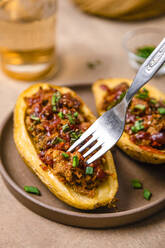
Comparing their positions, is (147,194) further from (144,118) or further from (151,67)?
(151,67)

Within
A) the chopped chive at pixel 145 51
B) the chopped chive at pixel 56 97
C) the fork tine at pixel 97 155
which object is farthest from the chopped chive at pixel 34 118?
the chopped chive at pixel 145 51

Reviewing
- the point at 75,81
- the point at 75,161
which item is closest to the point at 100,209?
the point at 75,161

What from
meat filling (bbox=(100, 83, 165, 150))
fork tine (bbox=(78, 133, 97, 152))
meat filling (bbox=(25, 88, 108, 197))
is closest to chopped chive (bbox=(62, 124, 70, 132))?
meat filling (bbox=(25, 88, 108, 197))

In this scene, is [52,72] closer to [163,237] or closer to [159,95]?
[159,95]

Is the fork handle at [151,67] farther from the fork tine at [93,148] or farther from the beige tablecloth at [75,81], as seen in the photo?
the beige tablecloth at [75,81]

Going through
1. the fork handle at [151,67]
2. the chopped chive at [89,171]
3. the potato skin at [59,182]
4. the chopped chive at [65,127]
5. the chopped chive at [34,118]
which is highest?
the fork handle at [151,67]
